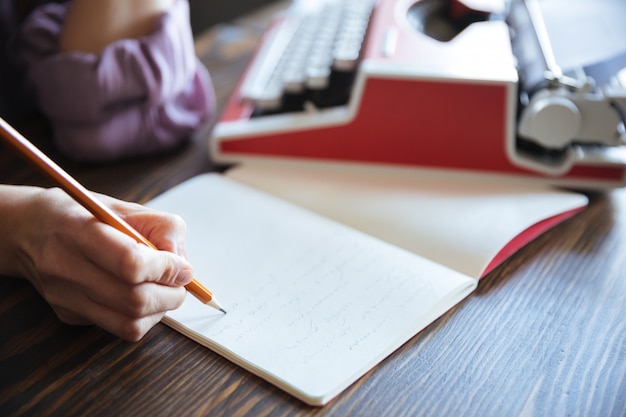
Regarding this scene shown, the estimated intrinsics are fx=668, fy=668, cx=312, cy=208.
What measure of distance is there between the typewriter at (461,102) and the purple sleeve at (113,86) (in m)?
0.08

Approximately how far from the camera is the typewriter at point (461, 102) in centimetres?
81

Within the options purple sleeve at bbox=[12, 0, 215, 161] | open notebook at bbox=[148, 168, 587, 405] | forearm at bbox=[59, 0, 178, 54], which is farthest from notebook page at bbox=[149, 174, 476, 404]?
forearm at bbox=[59, 0, 178, 54]

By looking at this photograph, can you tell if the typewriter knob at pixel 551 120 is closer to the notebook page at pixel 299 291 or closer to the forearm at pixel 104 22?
the notebook page at pixel 299 291

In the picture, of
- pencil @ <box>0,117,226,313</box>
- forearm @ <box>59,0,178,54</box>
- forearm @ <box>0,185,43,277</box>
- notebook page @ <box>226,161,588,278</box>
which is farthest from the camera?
forearm @ <box>59,0,178,54</box>

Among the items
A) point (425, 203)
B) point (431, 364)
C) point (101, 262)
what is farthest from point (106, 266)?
point (425, 203)

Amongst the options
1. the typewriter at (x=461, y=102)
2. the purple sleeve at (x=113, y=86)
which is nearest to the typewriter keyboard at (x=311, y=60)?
the typewriter at (x=461, y=102)

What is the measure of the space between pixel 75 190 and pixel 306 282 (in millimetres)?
250

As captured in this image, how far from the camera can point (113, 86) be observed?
2.64ft

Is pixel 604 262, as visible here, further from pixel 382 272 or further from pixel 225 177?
pixel 225 177

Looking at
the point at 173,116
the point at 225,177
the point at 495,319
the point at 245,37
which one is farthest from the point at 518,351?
the point at 245,37

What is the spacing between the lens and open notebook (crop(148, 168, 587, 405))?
0.59m

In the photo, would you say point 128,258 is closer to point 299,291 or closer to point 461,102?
point 299,291

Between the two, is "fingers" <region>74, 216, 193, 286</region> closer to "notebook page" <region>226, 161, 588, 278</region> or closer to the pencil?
the pencil

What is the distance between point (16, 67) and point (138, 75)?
21cm
